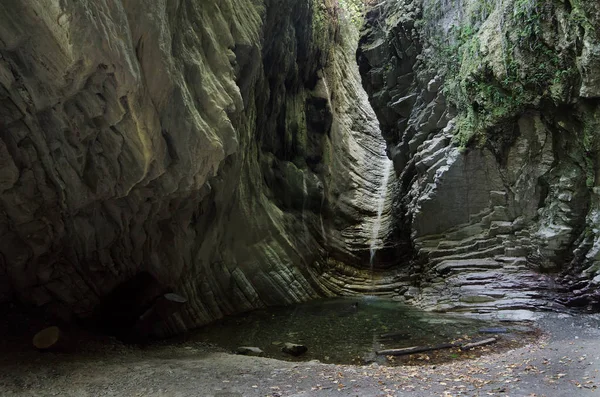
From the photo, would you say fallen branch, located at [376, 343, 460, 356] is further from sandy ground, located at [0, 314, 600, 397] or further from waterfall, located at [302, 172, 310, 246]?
waterfall, located at [302, 172, 310, 246]

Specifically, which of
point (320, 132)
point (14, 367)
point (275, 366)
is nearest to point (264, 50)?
point (320, 132)

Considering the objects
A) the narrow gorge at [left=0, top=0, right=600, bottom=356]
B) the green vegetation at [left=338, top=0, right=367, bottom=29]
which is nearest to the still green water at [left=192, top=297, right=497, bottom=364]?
the narrow gorge at [left=0, top=0, right=600, bottom=356]

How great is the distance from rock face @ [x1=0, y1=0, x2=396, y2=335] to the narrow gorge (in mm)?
40

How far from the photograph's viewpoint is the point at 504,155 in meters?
14.3

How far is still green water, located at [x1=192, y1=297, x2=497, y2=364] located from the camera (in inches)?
389

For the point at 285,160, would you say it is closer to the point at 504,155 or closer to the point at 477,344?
the point at 504,155

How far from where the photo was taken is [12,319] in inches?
322

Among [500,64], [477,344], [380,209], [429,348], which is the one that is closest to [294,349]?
[429,348]

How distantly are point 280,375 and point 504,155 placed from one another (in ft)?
35.4

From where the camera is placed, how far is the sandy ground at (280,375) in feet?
19.2

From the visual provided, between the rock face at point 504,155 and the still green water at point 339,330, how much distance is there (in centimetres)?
171

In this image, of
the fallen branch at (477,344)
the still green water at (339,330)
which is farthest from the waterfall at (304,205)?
the fallen branch at (477,344)

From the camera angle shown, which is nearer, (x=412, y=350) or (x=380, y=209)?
(x=412, y=350)

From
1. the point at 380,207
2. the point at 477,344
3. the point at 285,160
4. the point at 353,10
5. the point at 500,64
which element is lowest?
the point at 477,344
